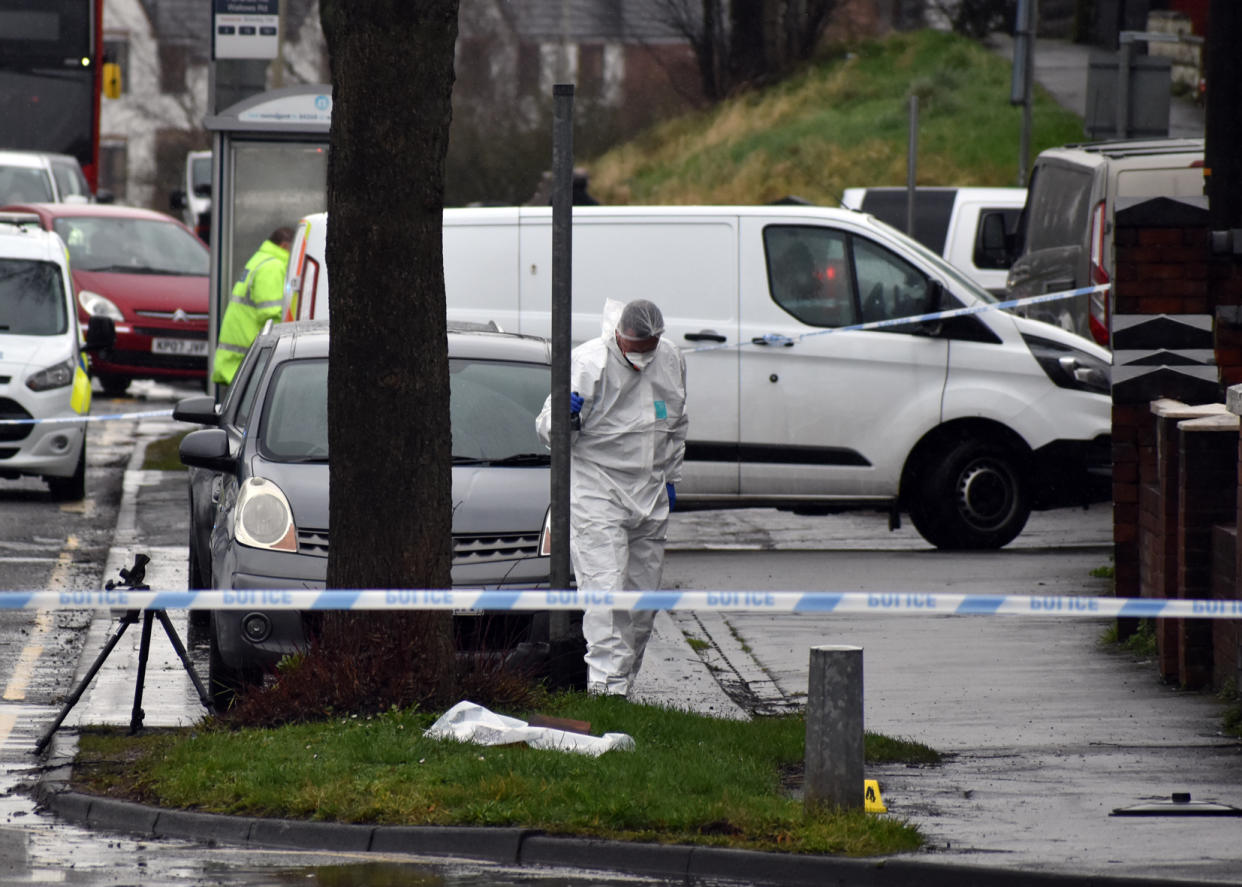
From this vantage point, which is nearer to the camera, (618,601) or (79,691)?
(618,601)

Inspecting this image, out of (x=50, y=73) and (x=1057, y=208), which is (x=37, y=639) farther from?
(x=50, y=73)

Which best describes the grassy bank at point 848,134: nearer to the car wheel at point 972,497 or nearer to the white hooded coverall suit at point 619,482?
the car wheel at point 972,497

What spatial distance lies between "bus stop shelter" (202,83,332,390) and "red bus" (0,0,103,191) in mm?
11339

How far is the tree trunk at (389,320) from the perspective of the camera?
24.3ft

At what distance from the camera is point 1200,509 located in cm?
887

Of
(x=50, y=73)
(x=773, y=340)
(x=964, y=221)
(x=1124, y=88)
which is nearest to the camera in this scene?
(x=773, y=340)

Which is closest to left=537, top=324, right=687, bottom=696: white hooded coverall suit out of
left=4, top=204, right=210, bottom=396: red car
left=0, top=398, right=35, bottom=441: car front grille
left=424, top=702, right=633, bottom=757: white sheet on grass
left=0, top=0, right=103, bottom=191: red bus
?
left=424, top=702, right=633, bottom=757: white sheet on grass

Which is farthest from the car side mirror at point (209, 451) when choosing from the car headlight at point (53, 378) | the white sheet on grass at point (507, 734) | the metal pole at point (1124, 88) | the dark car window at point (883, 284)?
the metal pole at point (1124, 88)

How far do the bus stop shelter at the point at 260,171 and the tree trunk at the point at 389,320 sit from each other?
9786mm

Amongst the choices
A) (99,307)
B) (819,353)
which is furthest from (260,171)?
(819,353)

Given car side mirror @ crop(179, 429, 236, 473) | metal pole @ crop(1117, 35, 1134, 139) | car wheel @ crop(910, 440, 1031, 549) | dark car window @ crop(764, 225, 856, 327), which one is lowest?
car wheel @ crop(910, 440, 1031, 549)

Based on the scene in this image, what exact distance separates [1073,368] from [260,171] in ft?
24.7

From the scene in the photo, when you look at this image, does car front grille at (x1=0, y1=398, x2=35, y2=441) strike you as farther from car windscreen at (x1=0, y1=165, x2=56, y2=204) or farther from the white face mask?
car windscreen at (x1=0, y1=165, x2=56, y2=204)

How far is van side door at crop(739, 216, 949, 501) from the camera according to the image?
42.9 ft
